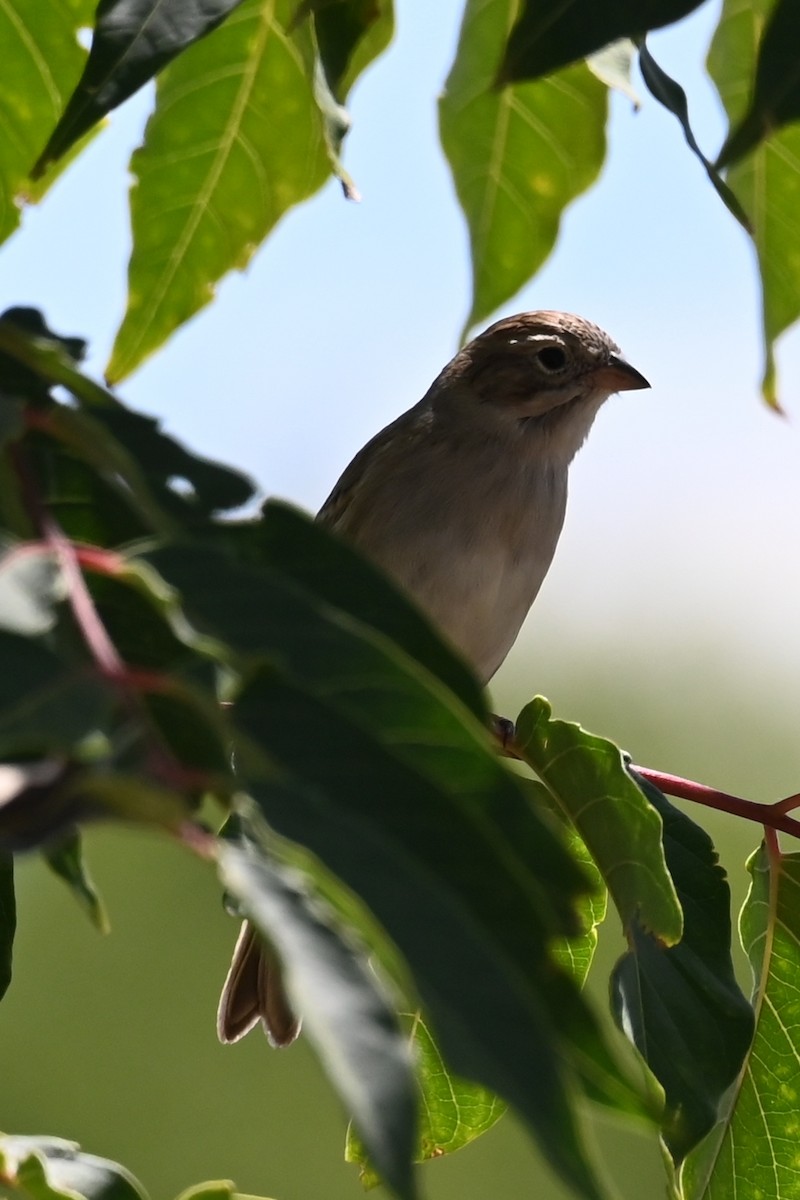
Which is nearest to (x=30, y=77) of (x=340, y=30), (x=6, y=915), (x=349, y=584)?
(x=340, y=30)

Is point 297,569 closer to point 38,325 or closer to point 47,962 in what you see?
point 38,325

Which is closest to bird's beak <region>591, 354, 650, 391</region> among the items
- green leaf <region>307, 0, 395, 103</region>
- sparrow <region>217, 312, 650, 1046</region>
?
sparrow <region>217, 312, 650, 1046</region>

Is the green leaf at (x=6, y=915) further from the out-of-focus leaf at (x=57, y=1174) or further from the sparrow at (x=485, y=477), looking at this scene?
the sparrow at (x=485, y=477)

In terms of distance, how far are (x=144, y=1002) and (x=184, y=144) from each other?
768 centimetres

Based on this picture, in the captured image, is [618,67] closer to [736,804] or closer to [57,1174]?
[736,804]

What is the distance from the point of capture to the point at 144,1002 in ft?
30.8

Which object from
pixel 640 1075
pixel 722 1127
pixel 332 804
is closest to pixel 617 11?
pixel 332 804

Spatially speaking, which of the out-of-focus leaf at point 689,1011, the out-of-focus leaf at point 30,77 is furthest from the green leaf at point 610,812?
the out-of-focus leaf at point 30,77

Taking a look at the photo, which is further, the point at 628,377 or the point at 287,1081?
the point at 287,1081

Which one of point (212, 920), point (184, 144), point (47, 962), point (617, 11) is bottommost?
point (47, 962)

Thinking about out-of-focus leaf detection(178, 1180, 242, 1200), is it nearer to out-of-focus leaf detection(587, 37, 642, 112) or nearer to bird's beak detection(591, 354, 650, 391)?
out-of-focus leaf detection(587, 37, 642, 112)

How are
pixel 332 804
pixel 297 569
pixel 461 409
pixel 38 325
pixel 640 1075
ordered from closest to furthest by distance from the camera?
pixel 332 804 → pixel 297 569 → pixel 38 325 → pixel 640 1075 → pixel 461 409

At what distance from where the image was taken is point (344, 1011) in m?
0.87

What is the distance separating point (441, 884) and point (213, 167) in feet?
5.69
